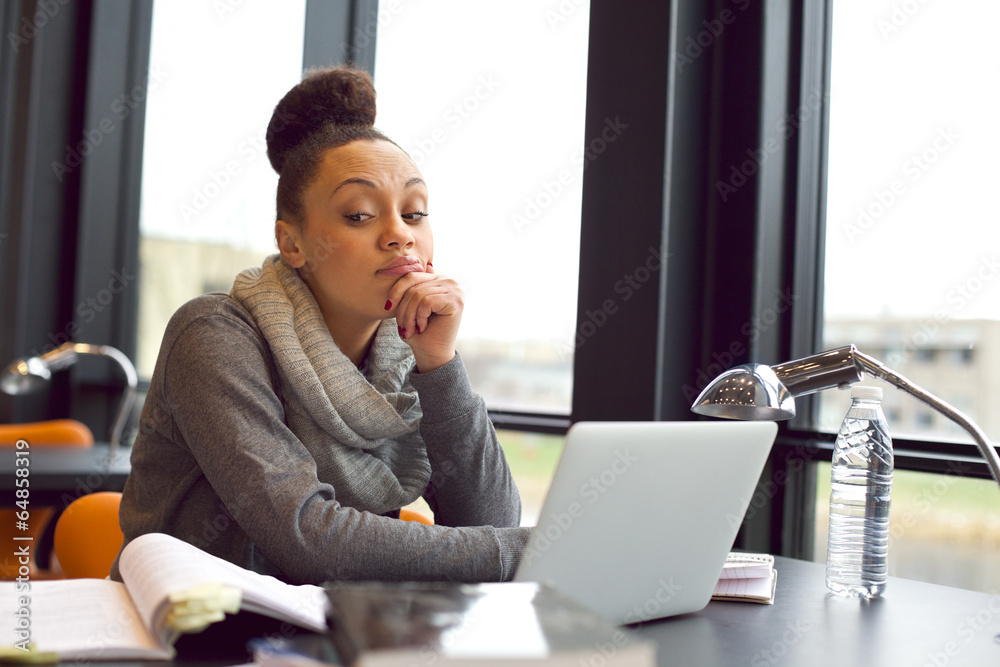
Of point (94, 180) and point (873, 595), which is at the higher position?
point (94, 180)

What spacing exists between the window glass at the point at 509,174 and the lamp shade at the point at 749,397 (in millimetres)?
1356

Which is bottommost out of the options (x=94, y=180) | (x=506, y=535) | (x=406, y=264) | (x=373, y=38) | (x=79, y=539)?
(x=79, y=539)

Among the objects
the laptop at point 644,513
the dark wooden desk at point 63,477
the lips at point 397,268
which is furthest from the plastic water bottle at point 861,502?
the dark wooden desk at point 63,477

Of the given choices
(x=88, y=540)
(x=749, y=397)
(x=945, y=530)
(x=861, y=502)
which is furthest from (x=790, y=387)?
(x=88, y=540)

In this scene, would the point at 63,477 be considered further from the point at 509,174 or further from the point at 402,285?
the point at 509,174

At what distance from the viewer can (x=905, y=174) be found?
184 centimetres

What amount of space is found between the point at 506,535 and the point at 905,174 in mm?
1293

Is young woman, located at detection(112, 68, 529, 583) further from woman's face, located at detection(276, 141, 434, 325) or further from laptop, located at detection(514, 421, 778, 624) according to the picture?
laptop, located at detection(514, 421, 778, 624)

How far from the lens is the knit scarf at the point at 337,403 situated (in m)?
1.29

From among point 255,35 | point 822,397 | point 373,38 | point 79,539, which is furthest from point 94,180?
point 822,397

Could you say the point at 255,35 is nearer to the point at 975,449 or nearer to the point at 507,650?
the point at 975,449

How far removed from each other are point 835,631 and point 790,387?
291 millimetres

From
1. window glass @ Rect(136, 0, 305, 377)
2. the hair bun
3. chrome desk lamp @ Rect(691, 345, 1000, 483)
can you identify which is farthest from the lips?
window glass @ Rect(136, 0, 305, 377)

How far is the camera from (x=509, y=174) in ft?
8.82
